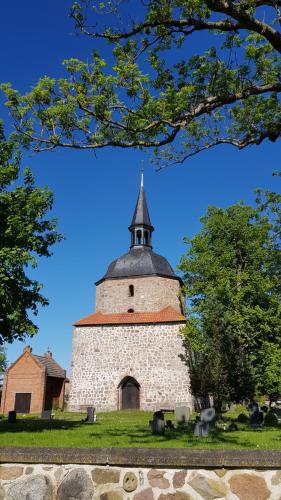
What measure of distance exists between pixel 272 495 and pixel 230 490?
381 millimetres

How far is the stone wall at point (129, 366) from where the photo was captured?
96.2 ft

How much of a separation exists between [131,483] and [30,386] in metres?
35.2

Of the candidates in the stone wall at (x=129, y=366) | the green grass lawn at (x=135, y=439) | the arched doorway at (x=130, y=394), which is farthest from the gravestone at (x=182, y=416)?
the arched doorway at (x=130, y=394)

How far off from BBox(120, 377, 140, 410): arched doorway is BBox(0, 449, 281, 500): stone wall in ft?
88.0

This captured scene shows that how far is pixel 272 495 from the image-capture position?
12.9 ft

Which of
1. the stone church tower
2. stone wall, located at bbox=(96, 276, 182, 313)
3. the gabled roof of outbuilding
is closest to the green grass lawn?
the stone church tower

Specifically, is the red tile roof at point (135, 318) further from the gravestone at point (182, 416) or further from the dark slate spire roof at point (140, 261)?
the gravestone at point (182, 416)

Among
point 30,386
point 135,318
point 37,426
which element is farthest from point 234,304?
point 30,386

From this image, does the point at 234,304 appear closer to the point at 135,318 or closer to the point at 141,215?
the point at 135,318

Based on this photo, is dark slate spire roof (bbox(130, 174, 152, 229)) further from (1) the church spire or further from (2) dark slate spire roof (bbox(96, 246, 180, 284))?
(2) dark slate spire roof (bbox(96, 246, 180, 284))

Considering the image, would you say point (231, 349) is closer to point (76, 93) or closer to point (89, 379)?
point (89, 379)

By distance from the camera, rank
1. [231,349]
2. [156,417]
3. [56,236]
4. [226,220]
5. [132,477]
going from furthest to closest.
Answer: [226,220], [231,349], [56,236], [156,417], [132,477]

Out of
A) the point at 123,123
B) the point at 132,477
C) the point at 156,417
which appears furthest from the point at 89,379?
the point at 132,477

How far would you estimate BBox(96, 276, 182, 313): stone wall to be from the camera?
34.2m
